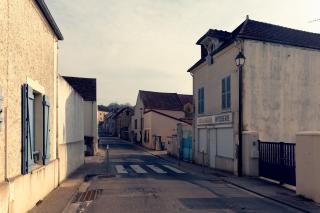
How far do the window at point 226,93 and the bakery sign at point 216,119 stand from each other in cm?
51

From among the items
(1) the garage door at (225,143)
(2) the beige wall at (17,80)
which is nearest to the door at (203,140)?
(1) the garage door at (225,143)

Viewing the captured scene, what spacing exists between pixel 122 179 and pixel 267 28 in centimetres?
1148

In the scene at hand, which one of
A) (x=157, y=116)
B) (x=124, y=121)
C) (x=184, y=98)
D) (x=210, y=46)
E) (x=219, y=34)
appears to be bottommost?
(x=124, y=121)

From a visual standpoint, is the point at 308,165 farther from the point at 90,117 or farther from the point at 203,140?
the point at 90,117

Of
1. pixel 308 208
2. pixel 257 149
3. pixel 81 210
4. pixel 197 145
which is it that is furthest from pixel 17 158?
pixel 197 145

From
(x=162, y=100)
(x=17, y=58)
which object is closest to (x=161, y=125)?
(x=162, y=100)

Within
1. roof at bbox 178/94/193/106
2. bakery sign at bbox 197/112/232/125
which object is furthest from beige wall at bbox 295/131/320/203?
roof at bbox 178/94/193/106

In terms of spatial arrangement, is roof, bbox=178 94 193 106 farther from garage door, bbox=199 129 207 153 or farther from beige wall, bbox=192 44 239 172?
garage door, bbox=199 129 207 153

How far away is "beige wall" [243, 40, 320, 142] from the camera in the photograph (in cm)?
1875

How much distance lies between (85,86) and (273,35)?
22.7 metres

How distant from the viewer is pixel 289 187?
14172 mm

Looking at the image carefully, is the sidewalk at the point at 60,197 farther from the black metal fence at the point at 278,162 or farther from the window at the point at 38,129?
the black metal fence at the point at 278,162

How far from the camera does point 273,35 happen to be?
65.3 ft

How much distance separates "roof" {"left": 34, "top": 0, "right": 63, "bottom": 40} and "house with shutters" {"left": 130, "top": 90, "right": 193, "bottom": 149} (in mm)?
32253
